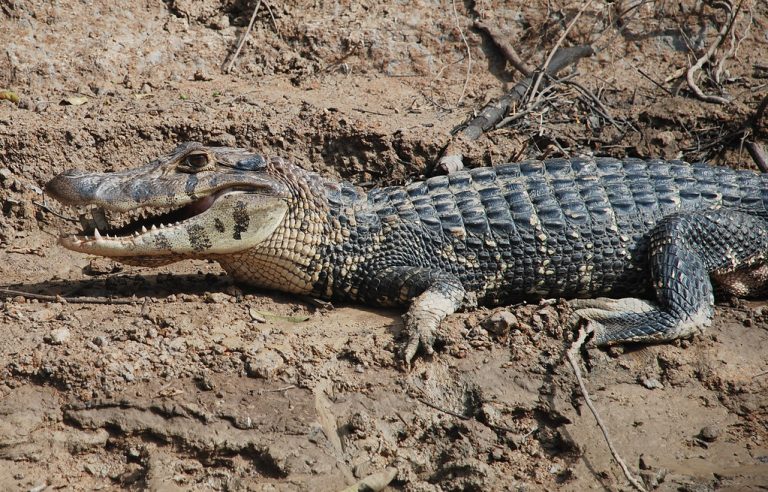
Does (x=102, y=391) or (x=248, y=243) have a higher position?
(x=248, y=243)

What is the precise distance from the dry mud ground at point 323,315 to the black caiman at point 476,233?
205mm

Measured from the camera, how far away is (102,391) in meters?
4.05

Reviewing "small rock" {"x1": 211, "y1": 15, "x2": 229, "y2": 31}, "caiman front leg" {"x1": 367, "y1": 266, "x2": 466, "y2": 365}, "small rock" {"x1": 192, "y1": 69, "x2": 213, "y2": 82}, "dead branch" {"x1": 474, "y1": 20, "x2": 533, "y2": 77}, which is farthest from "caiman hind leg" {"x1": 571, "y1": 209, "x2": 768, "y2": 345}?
"small rock" {"x1": 211, "y1": 15, "x2": 229, "y2": 31}

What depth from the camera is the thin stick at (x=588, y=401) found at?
3754 mm

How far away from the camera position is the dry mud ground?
3.96 m

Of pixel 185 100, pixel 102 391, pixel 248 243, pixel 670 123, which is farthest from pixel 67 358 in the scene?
pixel 670 123

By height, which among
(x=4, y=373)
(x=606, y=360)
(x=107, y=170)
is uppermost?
(x=606, y=360)

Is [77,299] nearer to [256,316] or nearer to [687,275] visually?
[256,316]

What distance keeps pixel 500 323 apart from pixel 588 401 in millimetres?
669

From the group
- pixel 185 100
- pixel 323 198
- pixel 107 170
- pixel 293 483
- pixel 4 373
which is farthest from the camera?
pixel 185 100

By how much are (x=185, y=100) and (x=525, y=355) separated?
11.0 ft

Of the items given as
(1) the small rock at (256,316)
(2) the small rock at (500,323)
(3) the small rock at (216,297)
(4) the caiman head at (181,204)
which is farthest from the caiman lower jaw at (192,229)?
(2) the small rock at (500,323)

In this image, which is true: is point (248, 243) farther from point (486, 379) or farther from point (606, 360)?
point (606, 360)

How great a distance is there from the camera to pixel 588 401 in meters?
3.98
